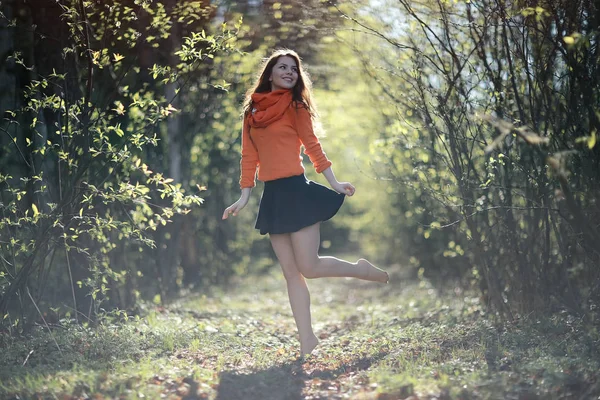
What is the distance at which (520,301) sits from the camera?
486cm

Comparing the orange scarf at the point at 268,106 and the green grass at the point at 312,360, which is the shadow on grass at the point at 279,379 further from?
the orange scarf at the point at 268,106

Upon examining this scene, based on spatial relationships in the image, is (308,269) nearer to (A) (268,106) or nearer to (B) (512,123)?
(A) (268,106)

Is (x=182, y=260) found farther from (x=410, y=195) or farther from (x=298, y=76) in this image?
(x=298, y=76)

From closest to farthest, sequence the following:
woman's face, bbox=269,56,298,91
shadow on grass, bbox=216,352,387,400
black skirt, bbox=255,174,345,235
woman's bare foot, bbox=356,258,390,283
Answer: shadow on grass, bbox=216,352,387,400 < black skirt, bbox=255,174,345,235 < woman's face, bbox=269,56,298,91 < woman's bare foot, bbox=356,258,390,283

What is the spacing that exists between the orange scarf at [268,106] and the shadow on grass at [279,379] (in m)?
1.38

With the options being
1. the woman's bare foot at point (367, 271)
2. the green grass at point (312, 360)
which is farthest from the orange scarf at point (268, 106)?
the green grass at point (312, 360)

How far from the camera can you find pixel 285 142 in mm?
4098

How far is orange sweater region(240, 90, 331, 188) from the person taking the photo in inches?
160

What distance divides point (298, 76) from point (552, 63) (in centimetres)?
148

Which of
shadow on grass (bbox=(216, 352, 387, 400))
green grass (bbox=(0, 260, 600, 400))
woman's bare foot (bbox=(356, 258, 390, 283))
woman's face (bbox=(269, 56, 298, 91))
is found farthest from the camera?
woman's bare foot (bbox=(356, 258, 390, 283))

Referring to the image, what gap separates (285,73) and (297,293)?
1.28 meters

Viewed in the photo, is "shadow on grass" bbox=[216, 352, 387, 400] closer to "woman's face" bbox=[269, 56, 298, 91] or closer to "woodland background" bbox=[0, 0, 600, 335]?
"woodland background" bbox=[0, 0, 600, 335]

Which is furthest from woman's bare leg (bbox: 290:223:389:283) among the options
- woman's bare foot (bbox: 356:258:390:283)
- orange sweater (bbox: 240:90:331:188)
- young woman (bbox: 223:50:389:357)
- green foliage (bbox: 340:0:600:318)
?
green foliage (bbox: 340:0:600:318)

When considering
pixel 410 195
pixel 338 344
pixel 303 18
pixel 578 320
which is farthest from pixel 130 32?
pixel 410 195
